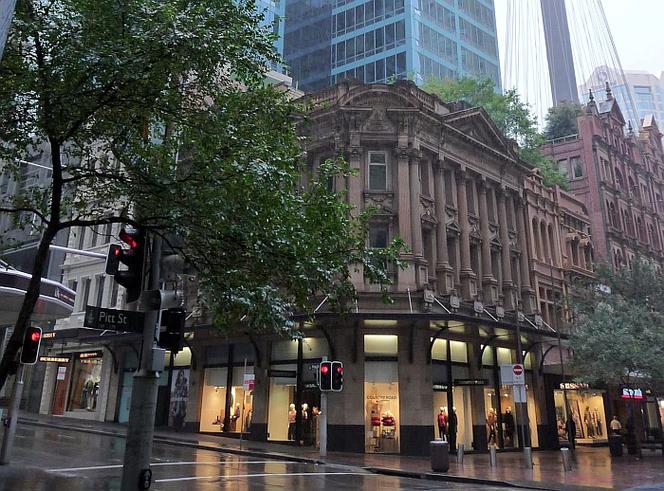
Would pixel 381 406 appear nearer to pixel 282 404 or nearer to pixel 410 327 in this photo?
pixel 410 327

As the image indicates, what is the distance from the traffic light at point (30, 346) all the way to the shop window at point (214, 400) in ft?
52.4

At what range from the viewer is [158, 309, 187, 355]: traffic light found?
9.51 metres

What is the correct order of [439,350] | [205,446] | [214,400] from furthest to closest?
[214,400], [439,350], [205,446]

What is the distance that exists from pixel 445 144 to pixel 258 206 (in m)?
21.6

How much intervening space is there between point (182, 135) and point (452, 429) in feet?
65.8

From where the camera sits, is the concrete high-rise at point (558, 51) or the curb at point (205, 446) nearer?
the curb at point (205, 446)

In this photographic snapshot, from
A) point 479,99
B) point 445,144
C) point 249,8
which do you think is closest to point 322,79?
point 479,99

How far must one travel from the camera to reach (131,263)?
31.1 feet

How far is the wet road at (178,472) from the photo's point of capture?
1254cm

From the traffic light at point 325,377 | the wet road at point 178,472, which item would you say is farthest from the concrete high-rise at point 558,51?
the wet road at point 178,472

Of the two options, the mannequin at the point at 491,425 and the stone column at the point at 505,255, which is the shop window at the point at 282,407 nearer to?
the mannequin at the point at 491,425

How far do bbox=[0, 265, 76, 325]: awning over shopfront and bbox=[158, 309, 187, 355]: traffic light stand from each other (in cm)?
926

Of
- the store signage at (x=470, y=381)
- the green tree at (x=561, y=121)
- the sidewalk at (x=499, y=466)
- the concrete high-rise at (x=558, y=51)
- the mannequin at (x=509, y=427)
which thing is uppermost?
the concrete high-rise at (x=558, y=51)

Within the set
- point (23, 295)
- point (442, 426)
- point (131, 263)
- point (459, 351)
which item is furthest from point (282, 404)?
point (131, 263)
